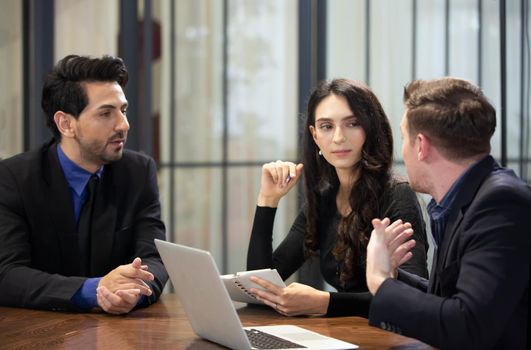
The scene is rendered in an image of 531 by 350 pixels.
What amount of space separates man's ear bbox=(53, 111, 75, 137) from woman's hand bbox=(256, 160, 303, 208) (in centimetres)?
80

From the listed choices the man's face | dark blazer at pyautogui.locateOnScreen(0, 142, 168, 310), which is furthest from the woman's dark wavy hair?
the man's face

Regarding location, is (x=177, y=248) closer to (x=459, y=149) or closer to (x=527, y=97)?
(x=459, y=149)

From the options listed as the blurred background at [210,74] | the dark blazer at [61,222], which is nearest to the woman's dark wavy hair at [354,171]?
the dark blazer at [61,222]

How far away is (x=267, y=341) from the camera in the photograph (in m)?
2.14

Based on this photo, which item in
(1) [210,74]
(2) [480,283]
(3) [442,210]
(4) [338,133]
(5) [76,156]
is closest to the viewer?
(2) [480,283]

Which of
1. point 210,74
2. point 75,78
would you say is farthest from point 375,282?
point 210,74

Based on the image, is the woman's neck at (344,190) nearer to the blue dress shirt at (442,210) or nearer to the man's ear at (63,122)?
the blue dress shirt at (442,210)

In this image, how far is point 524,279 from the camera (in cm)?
193

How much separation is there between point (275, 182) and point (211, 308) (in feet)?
3.50

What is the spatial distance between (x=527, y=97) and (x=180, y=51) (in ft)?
6.39

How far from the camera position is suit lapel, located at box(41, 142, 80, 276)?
3.07 metres

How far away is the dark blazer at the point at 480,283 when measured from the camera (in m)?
1.91

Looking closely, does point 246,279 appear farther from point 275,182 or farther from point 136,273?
point 275,182

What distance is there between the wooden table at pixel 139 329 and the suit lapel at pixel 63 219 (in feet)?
1.13
